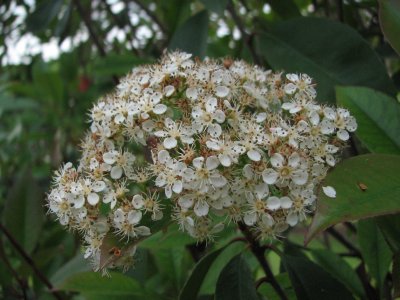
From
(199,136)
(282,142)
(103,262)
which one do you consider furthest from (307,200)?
(103,262)

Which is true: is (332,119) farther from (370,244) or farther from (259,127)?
(370,244)

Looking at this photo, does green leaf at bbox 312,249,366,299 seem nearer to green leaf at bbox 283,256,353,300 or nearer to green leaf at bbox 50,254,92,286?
green leaf at bbox 283,256,353,300

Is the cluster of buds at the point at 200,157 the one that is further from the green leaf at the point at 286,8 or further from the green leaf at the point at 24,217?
the green leaf at the point at 24,217

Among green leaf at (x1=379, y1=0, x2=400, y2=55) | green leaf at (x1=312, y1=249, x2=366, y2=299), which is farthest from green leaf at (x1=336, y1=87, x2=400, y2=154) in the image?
green leaf at (x1=312, y1=249, x2=366, y2=299)

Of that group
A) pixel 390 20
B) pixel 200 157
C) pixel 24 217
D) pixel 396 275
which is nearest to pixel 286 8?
pixel 390 20

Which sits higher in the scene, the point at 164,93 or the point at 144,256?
the point at 164,93

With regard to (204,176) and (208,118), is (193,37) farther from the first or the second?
(204,176)
